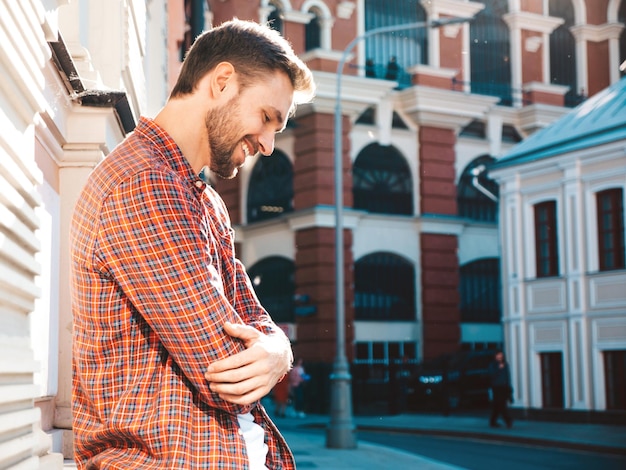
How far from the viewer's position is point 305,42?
30.1 m

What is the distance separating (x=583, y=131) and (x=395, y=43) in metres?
9.58

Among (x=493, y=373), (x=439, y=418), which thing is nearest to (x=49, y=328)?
(x=493, y=373)

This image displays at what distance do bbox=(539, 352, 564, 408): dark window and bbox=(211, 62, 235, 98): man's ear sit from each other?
71.1ft

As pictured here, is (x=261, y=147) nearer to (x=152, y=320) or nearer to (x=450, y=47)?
(x=152, y=320)

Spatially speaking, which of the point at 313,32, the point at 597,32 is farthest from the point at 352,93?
the point at 597,32

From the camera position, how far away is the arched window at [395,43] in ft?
96.5

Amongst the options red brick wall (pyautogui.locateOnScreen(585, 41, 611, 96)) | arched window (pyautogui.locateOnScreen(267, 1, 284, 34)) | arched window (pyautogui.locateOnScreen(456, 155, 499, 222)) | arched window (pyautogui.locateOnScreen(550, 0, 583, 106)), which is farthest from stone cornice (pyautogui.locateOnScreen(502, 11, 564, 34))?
arched window (pyautogui.locateOnScreen(267, 1, 284, 34))

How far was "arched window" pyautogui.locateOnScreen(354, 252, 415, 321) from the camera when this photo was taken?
2923 centimetres

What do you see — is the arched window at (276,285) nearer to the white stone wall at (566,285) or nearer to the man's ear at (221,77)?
the white stone wall at (566,285)

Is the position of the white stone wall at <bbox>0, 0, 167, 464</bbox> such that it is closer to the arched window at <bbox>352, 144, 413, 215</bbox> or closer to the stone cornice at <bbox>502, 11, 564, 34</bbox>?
the arched window at <bbox>352, 144, 413, 215</bbox>

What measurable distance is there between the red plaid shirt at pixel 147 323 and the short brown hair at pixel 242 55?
0.71ft

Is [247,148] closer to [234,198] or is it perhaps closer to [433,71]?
Result: [433,71]

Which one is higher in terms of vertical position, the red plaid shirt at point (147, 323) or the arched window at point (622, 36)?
the arched window at point (622, 36)

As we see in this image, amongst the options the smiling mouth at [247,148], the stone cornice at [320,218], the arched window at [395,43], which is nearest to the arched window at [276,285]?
the stone cornice at [320,218]
